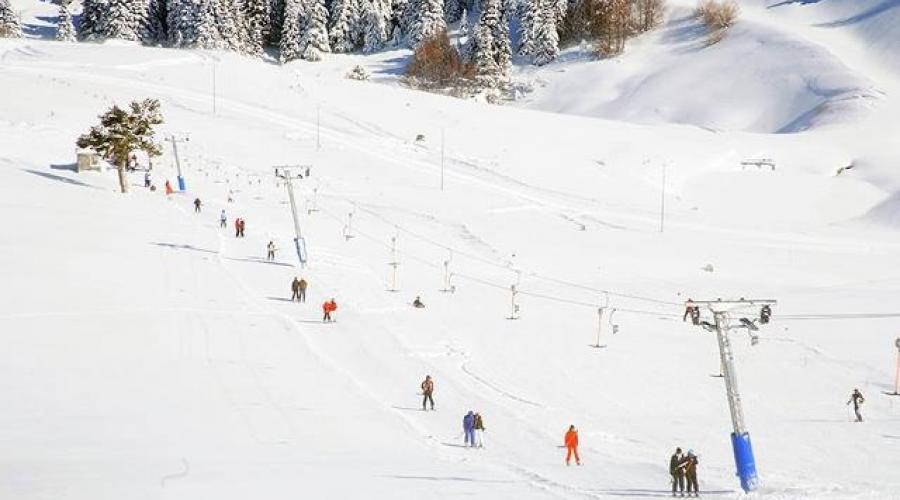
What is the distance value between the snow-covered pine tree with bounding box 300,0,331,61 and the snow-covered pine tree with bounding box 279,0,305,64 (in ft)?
2.71

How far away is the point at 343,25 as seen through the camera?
115062 millimetres

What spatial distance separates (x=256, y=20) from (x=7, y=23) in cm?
2989

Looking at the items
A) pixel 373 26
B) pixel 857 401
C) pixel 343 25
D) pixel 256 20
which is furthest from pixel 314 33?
pixel 857 401

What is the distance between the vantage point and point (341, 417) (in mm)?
22375

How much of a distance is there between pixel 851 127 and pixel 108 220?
63.7 meters

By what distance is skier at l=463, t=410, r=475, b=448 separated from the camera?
21.0 meters

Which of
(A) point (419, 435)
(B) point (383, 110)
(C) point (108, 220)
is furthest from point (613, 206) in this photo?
(A) point (419, 435)

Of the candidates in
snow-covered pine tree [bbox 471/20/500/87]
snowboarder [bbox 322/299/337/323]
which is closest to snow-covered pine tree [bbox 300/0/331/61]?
snow-covered pine tree [bbox 471/20/500/87]

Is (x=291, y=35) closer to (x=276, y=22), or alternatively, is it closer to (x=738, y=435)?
(x=276, y=22)

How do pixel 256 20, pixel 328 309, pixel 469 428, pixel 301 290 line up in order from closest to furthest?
pixel 469 428 → pixel 328 309 → pixel 301 290 → pixel 256 20

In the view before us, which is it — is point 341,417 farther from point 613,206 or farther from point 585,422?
point 613,206

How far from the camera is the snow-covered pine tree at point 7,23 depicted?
11044cm

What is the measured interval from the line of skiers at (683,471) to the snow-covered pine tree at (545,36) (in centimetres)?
9369

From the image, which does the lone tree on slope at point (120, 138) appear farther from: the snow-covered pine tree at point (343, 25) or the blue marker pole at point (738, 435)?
the snow-covered pine tree at point (343, 25)
